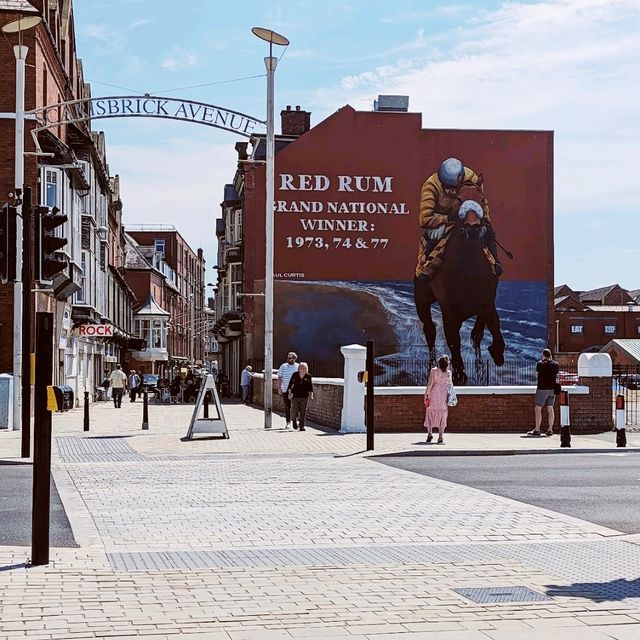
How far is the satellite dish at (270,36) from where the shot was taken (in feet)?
84.4

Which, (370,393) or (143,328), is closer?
(370,393)

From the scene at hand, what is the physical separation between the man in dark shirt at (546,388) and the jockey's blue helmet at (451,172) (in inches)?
1015

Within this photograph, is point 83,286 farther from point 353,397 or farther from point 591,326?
point 591,326

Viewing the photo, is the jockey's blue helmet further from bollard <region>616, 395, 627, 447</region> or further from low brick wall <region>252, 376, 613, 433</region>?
bollard <region>616, 395, 627, 447</region>

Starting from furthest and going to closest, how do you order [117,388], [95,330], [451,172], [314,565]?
1. [451,172]
2. [95,330]
3. [117,388]
4. [314,565]

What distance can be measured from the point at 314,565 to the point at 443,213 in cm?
4023

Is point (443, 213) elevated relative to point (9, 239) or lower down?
elevated

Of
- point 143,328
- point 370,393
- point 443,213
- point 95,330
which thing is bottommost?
point 370,393

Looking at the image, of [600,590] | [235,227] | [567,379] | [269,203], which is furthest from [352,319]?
[600,590]

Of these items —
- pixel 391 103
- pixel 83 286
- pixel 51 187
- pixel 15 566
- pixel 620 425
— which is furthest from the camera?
pixel 391 103

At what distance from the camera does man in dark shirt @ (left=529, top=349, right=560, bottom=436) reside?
23125 millimetres

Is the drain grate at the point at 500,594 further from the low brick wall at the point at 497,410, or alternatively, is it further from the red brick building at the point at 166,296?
the red brick building at the point at 166,296

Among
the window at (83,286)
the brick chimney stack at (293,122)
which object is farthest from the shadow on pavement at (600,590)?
the brick chimney stack at (293,122)

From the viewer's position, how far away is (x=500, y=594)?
7.52 meters
